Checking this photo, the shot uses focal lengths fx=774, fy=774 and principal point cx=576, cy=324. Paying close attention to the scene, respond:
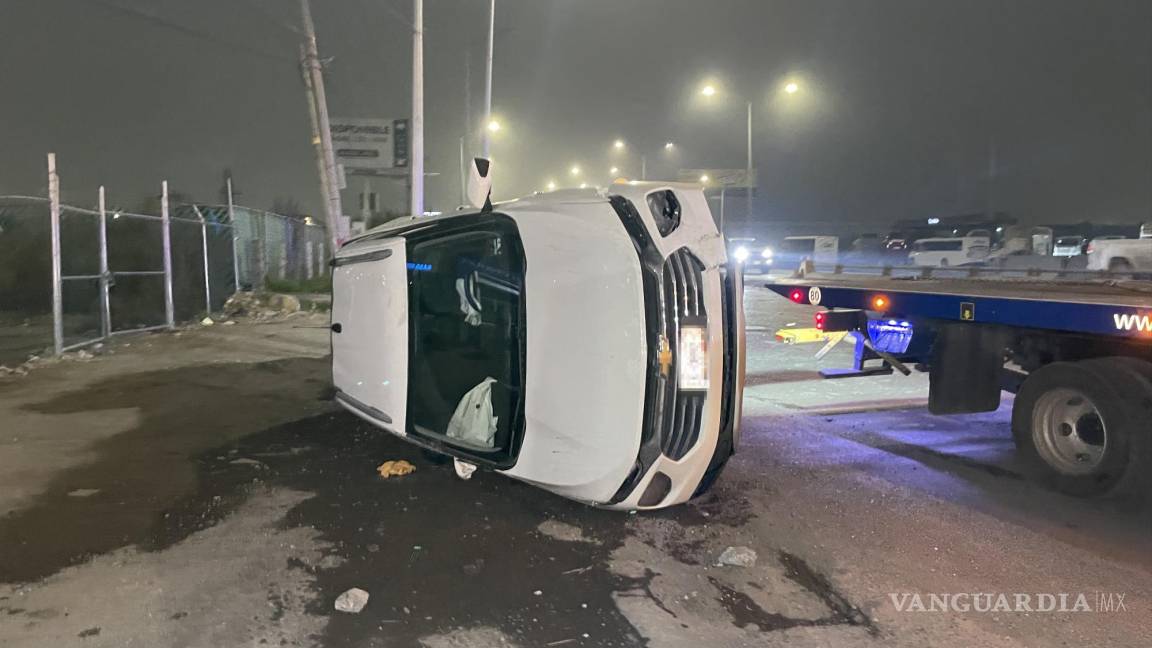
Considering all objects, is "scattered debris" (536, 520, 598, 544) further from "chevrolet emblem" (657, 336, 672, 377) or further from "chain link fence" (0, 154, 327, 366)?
"chain link fence" (0, 154, 327, 366)

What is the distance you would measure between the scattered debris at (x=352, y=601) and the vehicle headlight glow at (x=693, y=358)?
73.5 inches

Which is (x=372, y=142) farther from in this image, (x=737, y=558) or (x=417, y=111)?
(x=737, y=558)

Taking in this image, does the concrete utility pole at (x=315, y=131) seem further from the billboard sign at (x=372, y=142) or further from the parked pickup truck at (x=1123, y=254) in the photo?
the parked pickup truck at (x=1123, y=254)

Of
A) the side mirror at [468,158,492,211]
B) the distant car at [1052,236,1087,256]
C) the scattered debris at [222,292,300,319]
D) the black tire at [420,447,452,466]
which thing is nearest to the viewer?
the side mirror at [468,158,492,211]

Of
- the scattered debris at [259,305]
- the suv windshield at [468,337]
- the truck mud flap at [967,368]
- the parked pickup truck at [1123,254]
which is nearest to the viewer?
the suv windshield at [468,337]

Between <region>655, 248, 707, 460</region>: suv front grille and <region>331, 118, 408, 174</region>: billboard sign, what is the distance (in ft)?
88.1

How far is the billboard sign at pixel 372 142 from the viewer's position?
29.6 metres

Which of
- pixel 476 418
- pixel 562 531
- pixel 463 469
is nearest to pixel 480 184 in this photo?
pixel 476 418

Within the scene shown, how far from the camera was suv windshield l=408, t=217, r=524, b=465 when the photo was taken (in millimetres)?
4680

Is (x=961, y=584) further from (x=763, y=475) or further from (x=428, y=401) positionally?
(x=428, y=401)

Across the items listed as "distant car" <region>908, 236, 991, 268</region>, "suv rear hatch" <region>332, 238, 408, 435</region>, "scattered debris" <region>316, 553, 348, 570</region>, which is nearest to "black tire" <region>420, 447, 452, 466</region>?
"suv rear hatch" <region>332, 238, 408, 435</region>

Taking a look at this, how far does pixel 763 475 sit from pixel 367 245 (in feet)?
11.1

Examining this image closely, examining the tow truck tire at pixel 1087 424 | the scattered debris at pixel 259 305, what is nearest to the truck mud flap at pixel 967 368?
the tow truck tire at pixel 1087 424

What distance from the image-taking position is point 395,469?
18.2 ft
